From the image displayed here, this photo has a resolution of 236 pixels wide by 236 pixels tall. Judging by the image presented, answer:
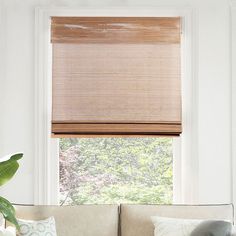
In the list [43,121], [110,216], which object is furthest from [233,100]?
[43,121]

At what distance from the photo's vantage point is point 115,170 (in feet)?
14.6

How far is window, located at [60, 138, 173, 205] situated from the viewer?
4434mm

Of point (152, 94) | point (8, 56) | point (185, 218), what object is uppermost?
point (8, 56)

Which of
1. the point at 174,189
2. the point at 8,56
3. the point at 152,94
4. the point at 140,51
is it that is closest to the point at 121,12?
the point at 140,51

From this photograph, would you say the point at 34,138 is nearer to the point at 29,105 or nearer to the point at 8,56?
the point at 29,105

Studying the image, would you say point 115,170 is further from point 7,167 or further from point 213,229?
point 7,167

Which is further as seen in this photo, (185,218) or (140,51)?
(140,51)

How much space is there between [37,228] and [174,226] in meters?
0.87

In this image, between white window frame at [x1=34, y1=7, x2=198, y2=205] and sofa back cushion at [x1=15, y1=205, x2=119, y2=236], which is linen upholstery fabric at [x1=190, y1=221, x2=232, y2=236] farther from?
white window frame at [x1=34, y1=7, x2=198, y2=205]

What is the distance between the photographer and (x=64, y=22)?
4336 millimetres

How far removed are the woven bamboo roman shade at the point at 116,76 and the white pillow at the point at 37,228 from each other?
0.94m

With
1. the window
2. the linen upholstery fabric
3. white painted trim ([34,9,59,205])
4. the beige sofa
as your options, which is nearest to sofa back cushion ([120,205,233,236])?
the beige sofa

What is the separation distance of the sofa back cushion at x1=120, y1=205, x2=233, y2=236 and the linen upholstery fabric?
29cm

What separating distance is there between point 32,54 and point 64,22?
1.16ft
